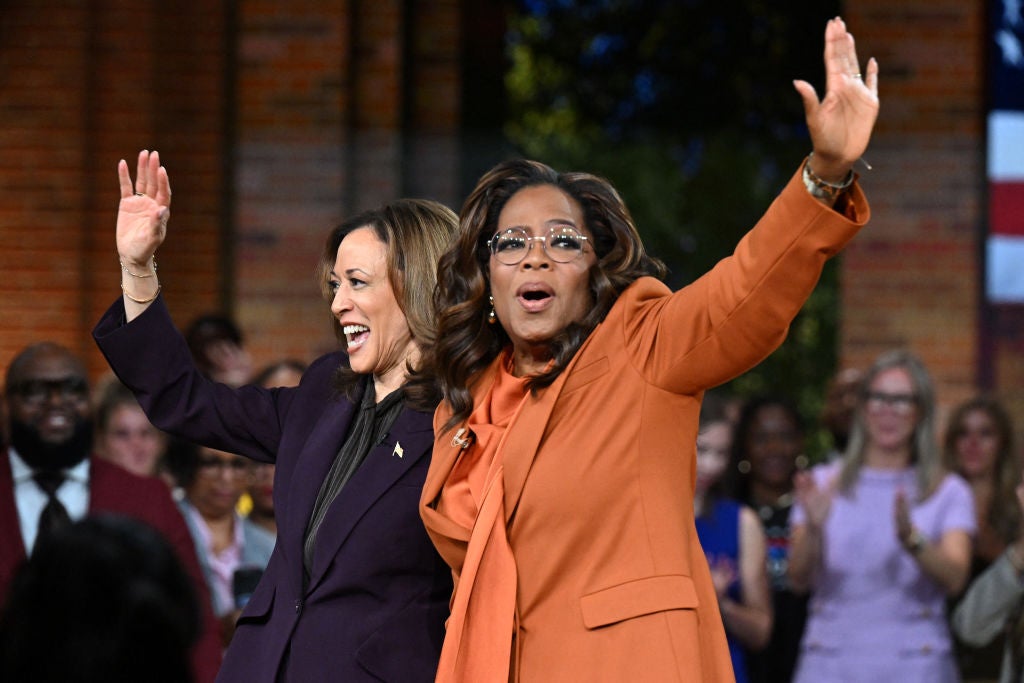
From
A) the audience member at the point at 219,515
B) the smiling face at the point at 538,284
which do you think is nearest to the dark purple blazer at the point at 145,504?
the audience member at the point at 219,515

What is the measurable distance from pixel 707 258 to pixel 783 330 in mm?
10106

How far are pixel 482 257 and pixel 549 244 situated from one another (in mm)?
254

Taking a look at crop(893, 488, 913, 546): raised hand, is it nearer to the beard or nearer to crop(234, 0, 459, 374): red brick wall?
the beard

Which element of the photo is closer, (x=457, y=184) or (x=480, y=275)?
(x=480, y=275)

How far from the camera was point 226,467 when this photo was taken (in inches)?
245

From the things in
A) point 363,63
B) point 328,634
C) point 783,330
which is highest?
point 363,63

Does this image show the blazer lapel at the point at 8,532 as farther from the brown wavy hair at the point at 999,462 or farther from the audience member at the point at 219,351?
the brown wavy hair at the point at 999,462

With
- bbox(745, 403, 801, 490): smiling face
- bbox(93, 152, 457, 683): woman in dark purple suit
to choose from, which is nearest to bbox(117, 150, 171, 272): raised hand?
bbox(93, 152, 457, 683): woman in dark purple suit

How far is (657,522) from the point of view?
3.36 meters

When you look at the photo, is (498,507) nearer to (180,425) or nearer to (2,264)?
(180,425)

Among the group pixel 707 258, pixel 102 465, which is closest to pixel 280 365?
pixel 102 465

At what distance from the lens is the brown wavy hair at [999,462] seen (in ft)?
22.1

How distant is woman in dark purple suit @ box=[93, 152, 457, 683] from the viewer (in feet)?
12.2

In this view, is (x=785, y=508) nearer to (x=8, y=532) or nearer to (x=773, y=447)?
(x=773, y=447)
